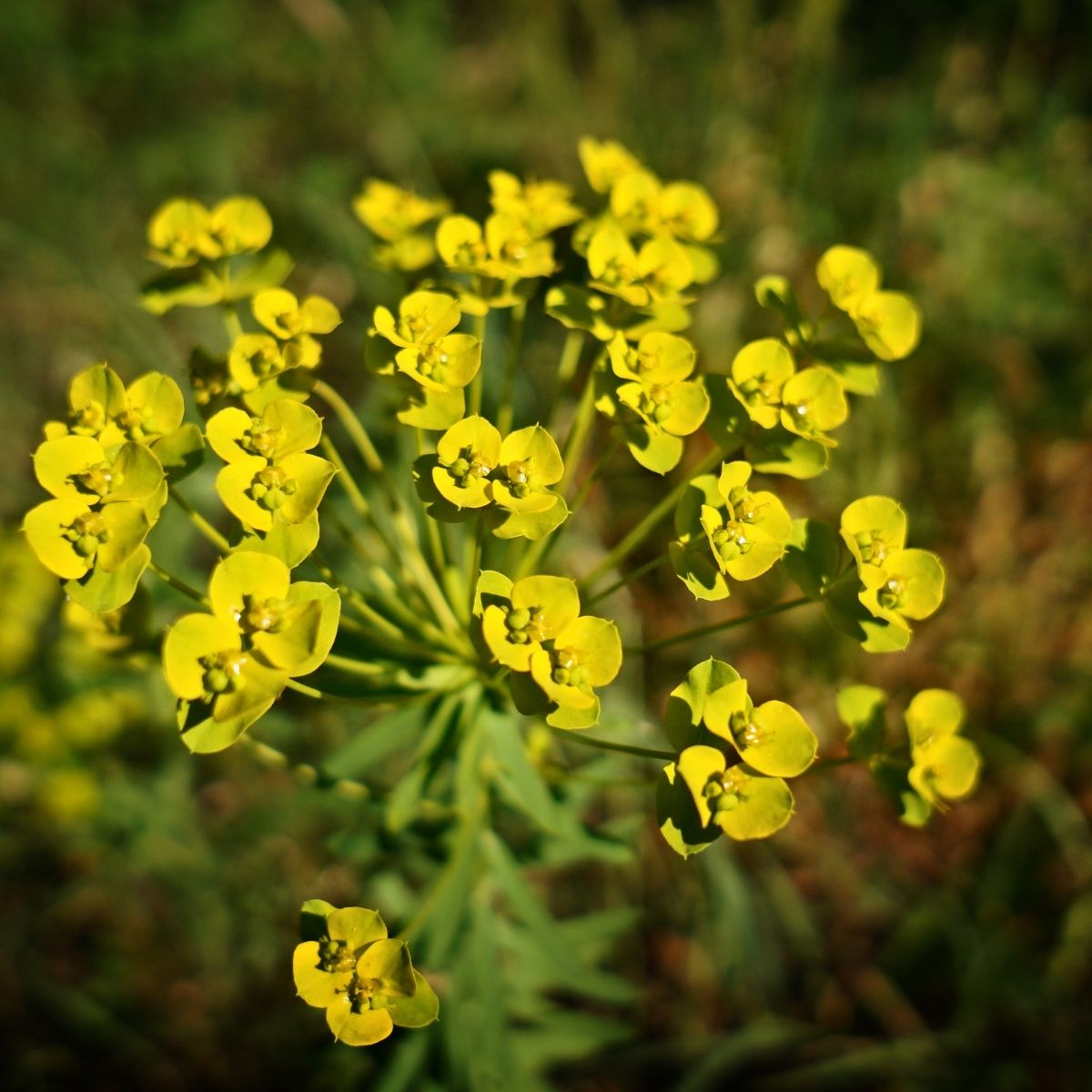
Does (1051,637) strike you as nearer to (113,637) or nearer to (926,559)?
(926,559)

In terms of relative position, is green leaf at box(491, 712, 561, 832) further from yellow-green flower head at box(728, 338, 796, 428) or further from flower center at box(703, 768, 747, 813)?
yellow-green flower head at box(728, 338, 796, 428)

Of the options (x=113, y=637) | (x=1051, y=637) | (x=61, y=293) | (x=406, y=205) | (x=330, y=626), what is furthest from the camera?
(x=61, y=293)

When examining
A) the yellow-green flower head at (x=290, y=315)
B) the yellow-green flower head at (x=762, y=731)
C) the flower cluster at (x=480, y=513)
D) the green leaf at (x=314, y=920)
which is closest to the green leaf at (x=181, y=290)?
the flower cluster at (x=480, y=513)

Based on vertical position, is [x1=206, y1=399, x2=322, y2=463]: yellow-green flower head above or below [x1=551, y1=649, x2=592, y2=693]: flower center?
above

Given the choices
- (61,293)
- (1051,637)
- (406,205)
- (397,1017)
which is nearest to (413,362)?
(406,205)

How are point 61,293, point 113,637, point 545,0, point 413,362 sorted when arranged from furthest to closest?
point 545,0, point 61,293, point 113,637, point 413,362

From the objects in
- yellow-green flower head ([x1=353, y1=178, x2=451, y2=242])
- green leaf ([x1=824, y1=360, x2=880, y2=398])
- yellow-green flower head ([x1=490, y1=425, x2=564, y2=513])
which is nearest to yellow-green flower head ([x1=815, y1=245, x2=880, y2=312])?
green leaf ([x1=824, y1=360, x2=880, y2=398])

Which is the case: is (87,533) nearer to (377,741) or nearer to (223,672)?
(223,672)
